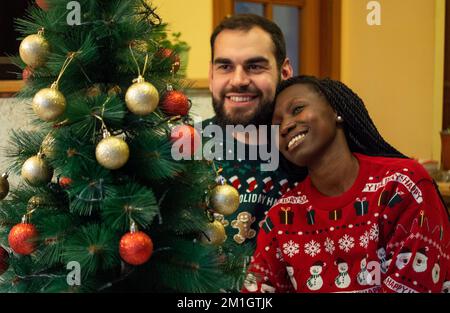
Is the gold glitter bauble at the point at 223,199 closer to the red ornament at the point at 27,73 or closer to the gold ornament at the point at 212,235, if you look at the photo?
the gold ornament at the point at 212,235

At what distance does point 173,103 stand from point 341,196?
1.37ft

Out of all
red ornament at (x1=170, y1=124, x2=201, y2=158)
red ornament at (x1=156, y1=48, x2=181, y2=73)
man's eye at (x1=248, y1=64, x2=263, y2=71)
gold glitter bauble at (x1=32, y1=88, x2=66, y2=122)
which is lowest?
red ornament at (x1=170, y1=124, x2=201, y2=158)

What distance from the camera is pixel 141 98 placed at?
2.46ft

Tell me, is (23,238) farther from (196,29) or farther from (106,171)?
(196,29)

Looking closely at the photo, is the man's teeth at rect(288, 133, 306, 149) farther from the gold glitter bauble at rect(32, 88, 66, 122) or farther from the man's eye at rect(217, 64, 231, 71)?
the gold glitter bauble at rect(32, 88, 66, 122)

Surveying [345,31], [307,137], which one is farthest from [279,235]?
[345,31]

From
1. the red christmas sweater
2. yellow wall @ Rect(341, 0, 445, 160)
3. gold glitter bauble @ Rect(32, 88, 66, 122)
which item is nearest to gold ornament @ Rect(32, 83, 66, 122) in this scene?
gold glitter bauble @ Rect(32, 88, 66, 122)

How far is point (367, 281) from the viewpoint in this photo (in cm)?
99

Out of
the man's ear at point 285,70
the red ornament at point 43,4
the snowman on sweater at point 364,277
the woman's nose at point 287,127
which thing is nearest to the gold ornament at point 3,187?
the red ornament at point 43,4

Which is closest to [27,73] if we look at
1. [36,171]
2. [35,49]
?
[35,49]

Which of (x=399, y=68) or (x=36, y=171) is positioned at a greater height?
(x=399, y=68)

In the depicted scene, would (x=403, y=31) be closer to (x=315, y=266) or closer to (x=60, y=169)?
(x=315, y=266)

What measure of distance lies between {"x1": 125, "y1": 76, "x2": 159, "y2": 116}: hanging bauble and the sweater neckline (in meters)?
0.45

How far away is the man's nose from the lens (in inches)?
49.2
